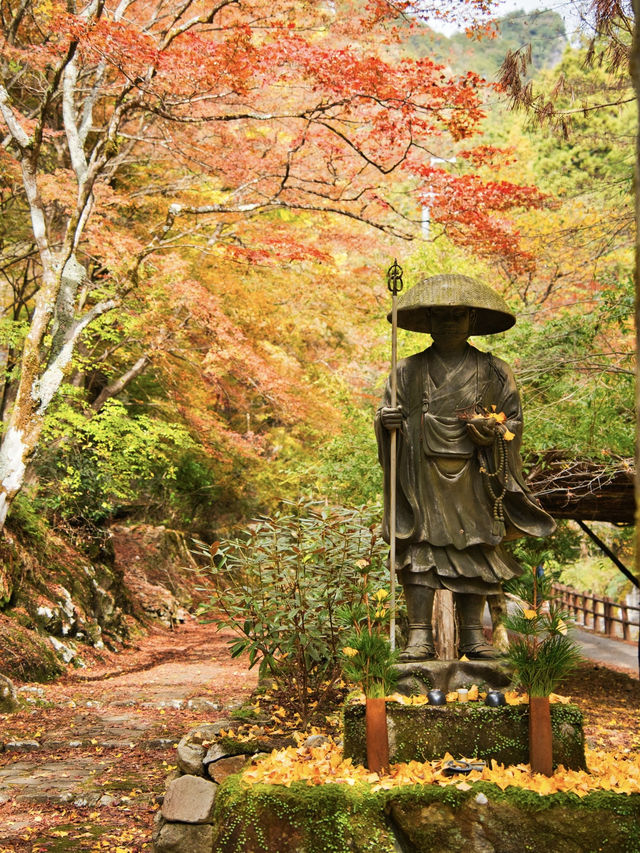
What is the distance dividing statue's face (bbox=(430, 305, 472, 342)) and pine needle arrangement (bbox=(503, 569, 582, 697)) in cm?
150

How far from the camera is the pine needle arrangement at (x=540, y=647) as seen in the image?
378 centimetres

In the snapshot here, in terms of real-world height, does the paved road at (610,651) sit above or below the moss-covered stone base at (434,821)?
below

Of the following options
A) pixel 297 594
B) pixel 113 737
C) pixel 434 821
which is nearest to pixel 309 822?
pixel 434 821

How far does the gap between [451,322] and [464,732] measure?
89.6 inches

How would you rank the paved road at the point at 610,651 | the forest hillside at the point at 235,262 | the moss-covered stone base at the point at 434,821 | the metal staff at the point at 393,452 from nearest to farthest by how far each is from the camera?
the moss-covered stone base at the point at 434,821 → the metal staff at the point at 393,452 → the forest hillside at the point at 235,262 → the paved road at the point at 610,651

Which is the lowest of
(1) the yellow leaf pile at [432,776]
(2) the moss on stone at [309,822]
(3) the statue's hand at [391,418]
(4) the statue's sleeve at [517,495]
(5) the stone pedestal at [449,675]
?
(2) the moss on stone at [309,822]

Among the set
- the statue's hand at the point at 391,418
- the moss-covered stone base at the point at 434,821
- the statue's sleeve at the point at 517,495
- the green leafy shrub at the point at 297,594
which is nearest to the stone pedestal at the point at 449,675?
the moss-covered stone base at the point at 434,821

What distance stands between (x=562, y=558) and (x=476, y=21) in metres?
9.15

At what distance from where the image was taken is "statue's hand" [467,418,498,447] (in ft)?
14.8

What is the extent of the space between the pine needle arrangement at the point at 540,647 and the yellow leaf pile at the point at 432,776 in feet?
1.27

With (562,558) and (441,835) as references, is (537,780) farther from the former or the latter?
(562,558)

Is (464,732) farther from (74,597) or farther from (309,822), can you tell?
(74,597)

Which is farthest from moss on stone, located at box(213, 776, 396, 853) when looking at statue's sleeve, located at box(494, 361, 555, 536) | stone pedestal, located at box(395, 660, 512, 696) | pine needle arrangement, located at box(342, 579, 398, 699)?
statue's sleeve, located at box(494, 361, 555, 536)

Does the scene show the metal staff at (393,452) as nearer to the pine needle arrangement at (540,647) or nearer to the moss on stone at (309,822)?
the pine needle arrangement at (540,647)
